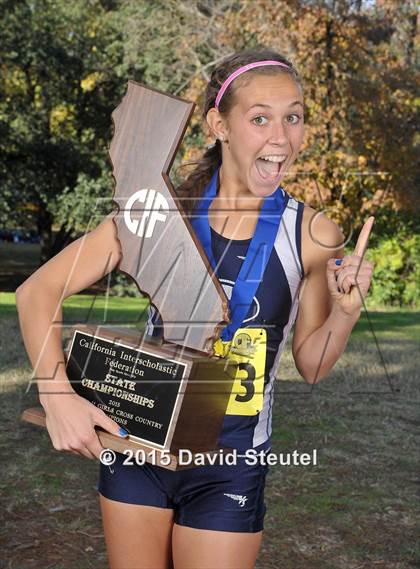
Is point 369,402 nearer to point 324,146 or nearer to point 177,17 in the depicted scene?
point 324,146

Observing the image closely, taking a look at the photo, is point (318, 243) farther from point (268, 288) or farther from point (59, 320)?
point (59, 320)

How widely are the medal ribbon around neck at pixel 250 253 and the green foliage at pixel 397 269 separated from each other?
58.0 ft

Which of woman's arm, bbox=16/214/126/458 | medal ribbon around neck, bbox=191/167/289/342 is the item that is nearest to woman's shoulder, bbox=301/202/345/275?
medal ribbon around neck, bbox=191/167/289/342

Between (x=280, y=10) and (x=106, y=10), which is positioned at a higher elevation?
(x=106, y=10)

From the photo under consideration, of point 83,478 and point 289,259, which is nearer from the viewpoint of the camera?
point 289,259

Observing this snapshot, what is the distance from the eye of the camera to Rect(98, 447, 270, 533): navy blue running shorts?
2.41m

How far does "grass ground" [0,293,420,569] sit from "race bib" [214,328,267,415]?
2.63 metres

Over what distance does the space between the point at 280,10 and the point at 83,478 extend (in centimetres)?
966

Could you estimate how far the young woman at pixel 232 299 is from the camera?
7.69 ft

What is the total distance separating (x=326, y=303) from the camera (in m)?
2.58

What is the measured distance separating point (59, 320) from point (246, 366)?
573 mm

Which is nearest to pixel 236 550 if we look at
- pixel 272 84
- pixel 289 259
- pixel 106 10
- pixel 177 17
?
pixel 289 259

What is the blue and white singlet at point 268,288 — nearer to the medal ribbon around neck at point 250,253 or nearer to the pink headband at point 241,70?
the medal ribbon around neck at point 250,253

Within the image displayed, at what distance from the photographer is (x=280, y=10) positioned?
44.1 ft
